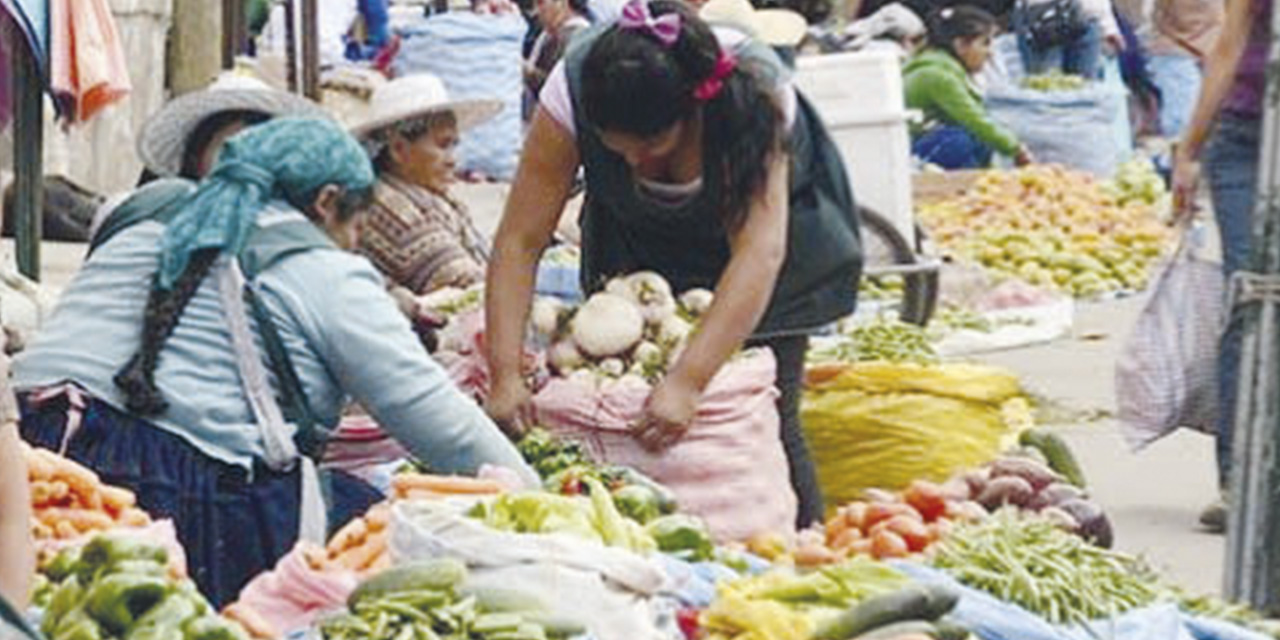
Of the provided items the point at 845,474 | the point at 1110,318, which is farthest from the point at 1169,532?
the point at 1110,318

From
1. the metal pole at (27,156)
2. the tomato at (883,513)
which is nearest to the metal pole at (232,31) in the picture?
the metal pole at (27,156)

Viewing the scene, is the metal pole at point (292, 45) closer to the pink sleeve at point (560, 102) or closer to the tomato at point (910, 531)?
the pink sleeve at point (560, 102)

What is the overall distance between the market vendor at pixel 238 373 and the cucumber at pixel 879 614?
4.38 feet

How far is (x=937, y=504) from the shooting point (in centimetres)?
808

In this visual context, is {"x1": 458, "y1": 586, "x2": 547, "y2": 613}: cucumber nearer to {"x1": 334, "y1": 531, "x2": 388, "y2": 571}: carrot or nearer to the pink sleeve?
{"x1": 334, "y1": 531, "x2": 388, "y2": 571}: carrot

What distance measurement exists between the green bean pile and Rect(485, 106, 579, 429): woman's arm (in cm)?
150

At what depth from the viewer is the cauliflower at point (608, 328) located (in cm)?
852

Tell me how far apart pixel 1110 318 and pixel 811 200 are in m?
7.30

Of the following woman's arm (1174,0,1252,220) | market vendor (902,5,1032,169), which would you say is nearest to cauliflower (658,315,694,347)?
woman's arm (1174,0,1252,220)

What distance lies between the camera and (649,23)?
8211 millimetres

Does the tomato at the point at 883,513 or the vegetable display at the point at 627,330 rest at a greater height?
the vegetable display at the point at 627,330

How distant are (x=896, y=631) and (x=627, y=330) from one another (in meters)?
2.45

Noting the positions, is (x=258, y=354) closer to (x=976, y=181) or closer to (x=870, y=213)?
(x=870, y=213)

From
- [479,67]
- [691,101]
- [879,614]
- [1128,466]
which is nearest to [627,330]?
[691,101]
